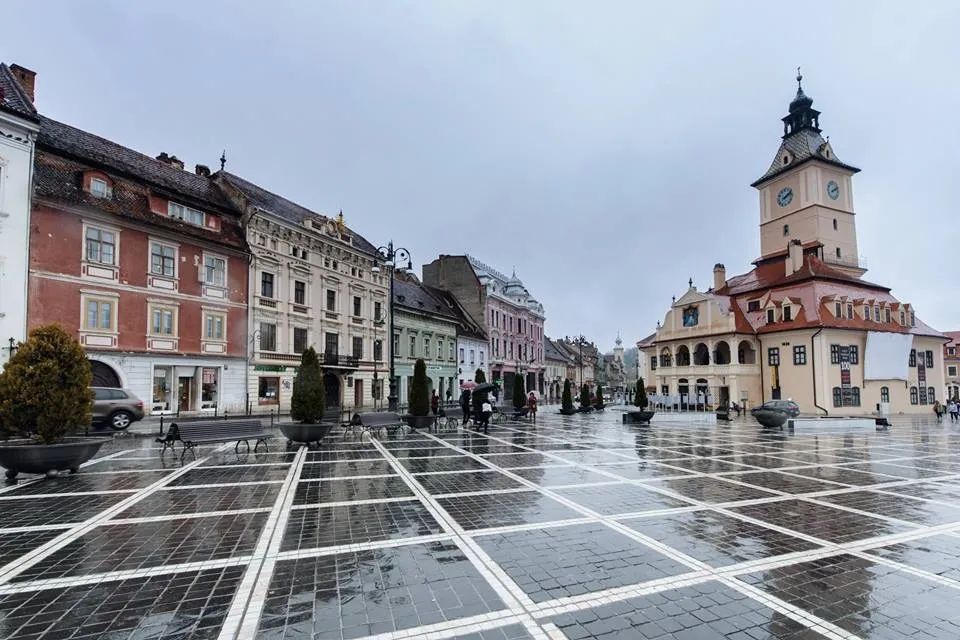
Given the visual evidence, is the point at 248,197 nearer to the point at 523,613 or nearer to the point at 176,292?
the point at 176,292

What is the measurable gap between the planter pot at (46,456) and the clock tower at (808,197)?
181 feet

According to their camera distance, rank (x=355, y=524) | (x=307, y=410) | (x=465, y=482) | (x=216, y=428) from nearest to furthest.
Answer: (x=355, y=524) < (x=465, y=482) < (x=216, y=428) < (x=307, y=410)

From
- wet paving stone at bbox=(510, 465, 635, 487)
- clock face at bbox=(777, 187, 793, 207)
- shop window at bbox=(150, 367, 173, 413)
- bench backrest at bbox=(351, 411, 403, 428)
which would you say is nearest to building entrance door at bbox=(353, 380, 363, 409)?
shop window at bbox=(150, 367, 173, 413)

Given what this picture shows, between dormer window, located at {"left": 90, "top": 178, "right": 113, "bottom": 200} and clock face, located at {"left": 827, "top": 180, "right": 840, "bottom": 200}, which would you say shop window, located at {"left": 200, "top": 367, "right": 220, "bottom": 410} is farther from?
clock face, located at {"left": 827, "top": 180, "right": 840, "bottom": 200}

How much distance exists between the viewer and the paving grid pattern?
4.32 metres

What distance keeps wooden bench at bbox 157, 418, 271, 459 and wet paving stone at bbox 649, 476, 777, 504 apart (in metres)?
11.1

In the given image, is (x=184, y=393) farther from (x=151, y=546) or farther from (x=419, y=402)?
(x=151, y=546)

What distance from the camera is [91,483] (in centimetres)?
987

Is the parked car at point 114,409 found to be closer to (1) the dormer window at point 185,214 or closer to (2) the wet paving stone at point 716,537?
(1) the dormer window at point 185,214

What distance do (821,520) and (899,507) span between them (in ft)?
7.21

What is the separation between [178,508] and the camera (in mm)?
8000

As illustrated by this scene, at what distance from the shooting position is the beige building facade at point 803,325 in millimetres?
39438

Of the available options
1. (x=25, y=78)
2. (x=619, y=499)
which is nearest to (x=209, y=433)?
(x=619, y=499)

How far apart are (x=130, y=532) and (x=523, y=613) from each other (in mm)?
5604
